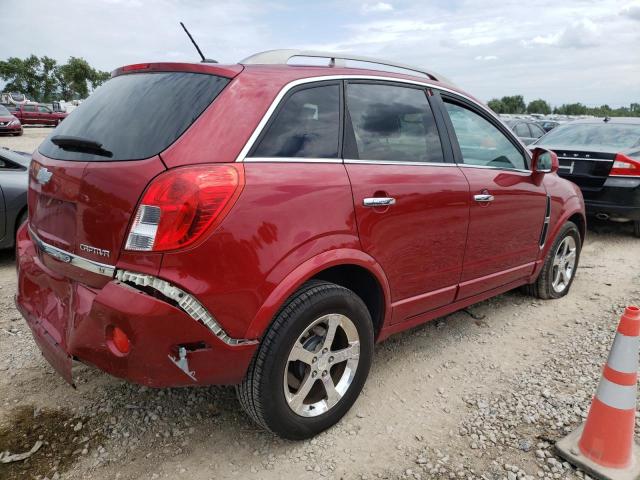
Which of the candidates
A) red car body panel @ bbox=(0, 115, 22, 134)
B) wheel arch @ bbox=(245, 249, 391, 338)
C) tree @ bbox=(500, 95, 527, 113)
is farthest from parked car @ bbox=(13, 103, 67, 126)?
tree @ bbox=(500, 95, 527, 113)

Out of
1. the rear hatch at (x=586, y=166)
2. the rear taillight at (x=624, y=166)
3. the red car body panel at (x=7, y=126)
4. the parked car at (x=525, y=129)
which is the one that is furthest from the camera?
the red car body panel at (x=7, y=126)

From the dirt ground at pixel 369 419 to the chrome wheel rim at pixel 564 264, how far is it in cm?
81

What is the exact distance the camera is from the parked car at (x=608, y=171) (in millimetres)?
6469

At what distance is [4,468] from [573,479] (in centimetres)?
262

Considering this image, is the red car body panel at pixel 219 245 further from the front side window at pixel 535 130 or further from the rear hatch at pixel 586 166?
the front side window at pixel 535 130

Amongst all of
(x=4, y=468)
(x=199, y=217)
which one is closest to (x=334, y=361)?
(x=199, y=217)

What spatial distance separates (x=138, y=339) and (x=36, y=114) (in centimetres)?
3207

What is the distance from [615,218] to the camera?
262 inches

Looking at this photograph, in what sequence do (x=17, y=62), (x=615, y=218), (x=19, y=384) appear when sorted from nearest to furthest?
(x=19, y=384), (x=615, y=218), (x=17, y=62)

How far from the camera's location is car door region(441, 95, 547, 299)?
3314mm

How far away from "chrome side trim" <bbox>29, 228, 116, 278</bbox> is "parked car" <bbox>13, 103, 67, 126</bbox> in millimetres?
30430

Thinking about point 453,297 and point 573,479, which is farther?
point 453,297

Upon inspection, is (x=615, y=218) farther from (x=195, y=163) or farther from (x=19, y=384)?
(x=19, y=384)

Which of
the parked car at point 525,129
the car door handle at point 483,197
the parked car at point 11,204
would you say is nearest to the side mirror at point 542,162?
the car door handle at point 483,197
